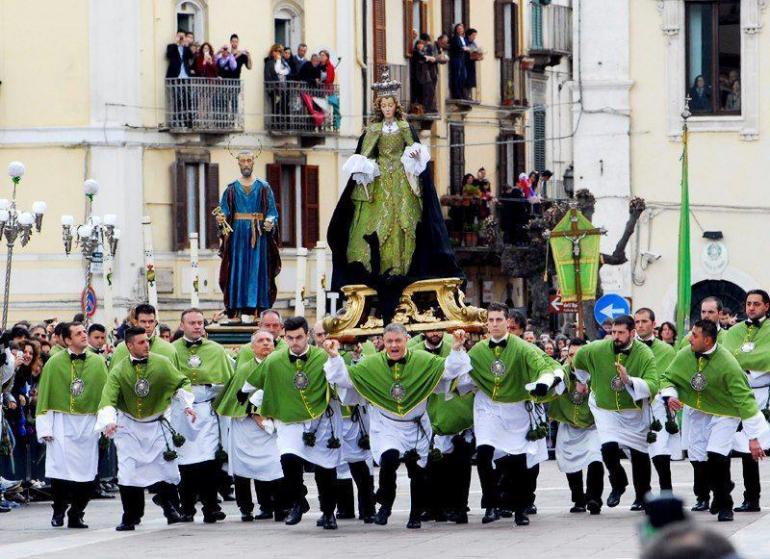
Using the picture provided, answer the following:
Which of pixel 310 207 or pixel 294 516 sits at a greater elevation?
pixel 310 207

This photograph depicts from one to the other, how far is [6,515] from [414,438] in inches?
174

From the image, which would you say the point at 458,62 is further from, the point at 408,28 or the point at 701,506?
the point at 701,506

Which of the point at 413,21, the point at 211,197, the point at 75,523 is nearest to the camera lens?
the point at 75,523

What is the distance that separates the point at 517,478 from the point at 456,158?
3059 cm

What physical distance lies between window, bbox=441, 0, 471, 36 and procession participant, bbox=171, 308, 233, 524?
28673 millimetres

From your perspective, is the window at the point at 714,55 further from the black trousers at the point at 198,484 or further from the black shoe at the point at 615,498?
the black trousers at the point at 198,484

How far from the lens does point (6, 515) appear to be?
20406mm

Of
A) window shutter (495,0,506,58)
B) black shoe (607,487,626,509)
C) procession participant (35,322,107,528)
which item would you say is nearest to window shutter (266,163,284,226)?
window shutter (495,0,506,58)

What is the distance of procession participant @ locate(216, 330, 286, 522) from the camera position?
19156 mm

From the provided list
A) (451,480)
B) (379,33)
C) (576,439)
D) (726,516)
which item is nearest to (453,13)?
(379,33)

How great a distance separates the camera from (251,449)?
19.3m

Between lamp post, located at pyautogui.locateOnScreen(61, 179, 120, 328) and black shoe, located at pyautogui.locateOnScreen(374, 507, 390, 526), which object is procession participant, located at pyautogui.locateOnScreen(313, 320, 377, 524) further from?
lamp post, located at pyautogui.locateOnScreen(61, 179, 120, 328)

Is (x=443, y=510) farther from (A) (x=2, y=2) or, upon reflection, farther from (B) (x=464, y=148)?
(B) (x=464, y=148)

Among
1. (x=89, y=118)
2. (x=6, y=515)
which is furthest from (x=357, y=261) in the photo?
(x=89, y=118)
